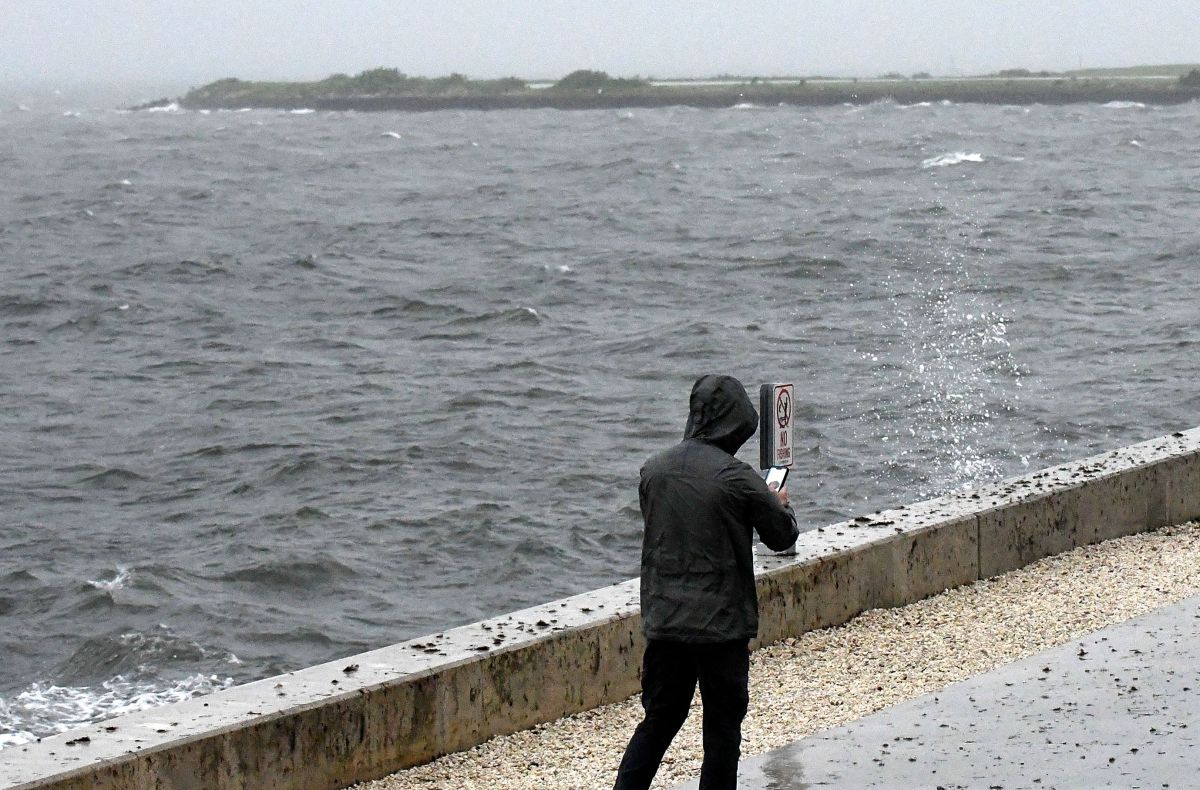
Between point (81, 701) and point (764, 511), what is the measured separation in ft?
26.3

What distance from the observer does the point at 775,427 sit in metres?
7.64

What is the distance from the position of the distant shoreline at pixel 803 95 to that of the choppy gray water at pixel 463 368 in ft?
212

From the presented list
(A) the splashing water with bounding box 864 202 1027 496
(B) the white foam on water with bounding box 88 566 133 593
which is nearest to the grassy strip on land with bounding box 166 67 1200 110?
(A) the splashing water with bounding box 864 202 1027 496

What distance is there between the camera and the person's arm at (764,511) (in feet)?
17.8

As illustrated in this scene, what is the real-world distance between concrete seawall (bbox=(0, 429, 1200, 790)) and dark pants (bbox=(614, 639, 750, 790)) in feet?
4.59

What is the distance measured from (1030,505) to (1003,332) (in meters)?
18.9

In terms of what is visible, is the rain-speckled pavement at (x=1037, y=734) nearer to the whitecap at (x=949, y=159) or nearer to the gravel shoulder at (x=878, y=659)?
the gravel shoulder at (x=878, y=659)

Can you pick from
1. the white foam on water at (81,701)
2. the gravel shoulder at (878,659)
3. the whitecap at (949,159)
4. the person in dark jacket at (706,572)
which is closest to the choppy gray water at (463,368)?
the white foam on water at (81,701)

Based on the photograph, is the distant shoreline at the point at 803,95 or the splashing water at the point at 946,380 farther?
the distant shoreline at the point at 803,95

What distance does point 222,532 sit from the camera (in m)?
17.1

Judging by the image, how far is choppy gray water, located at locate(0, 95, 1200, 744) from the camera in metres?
15.0

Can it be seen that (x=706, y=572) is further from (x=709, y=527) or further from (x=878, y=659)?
(x=878, y=659)

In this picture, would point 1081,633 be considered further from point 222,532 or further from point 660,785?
point 222,532

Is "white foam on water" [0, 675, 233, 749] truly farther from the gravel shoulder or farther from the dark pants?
the dark pants
